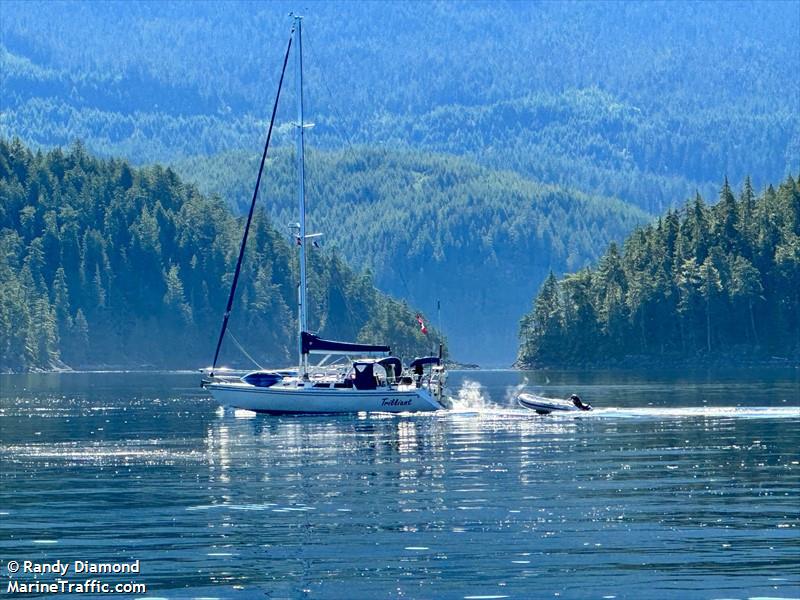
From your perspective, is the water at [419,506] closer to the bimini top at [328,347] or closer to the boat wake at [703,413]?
the boat wake at [703,413]

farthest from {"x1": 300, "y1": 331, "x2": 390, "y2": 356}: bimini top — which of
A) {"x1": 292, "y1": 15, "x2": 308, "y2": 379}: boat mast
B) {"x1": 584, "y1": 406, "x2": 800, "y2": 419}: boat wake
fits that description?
{"x1": 584, "y1": 406, "x2": 800, "y2": 419}: boat wake

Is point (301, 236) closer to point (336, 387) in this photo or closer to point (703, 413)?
point (336, 387)

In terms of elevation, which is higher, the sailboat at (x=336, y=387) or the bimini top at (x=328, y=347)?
the bimini top at (x=328, y=347)

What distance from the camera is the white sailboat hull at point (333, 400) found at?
105062 mm

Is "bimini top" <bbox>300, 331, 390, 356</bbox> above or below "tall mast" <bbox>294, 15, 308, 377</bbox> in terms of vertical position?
below

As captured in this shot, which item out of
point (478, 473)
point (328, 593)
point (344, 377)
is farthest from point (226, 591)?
point (344, 377)

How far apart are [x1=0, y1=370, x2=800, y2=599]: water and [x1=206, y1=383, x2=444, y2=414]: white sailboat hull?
24.6 ft

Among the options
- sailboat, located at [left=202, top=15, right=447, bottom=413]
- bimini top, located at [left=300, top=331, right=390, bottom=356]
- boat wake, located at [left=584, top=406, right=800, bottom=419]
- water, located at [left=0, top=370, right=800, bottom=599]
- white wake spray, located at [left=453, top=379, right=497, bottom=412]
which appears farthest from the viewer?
white wake spray, located at [left=453, top=379, right=497, bottom=412]

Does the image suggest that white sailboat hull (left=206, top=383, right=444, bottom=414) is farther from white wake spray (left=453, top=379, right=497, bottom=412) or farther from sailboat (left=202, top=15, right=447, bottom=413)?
white wake spray (left=453, top=379, right=497, bottom=412)

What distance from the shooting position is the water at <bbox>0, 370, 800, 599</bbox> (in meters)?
42.5

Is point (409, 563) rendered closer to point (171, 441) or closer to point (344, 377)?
point (171, 441)

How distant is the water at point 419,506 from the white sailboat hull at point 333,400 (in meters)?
7.49

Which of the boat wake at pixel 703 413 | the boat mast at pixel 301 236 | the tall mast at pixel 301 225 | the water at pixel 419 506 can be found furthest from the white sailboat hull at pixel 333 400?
the boat wake at pixel 703 413

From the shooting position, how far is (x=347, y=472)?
→ 66.9 meters
